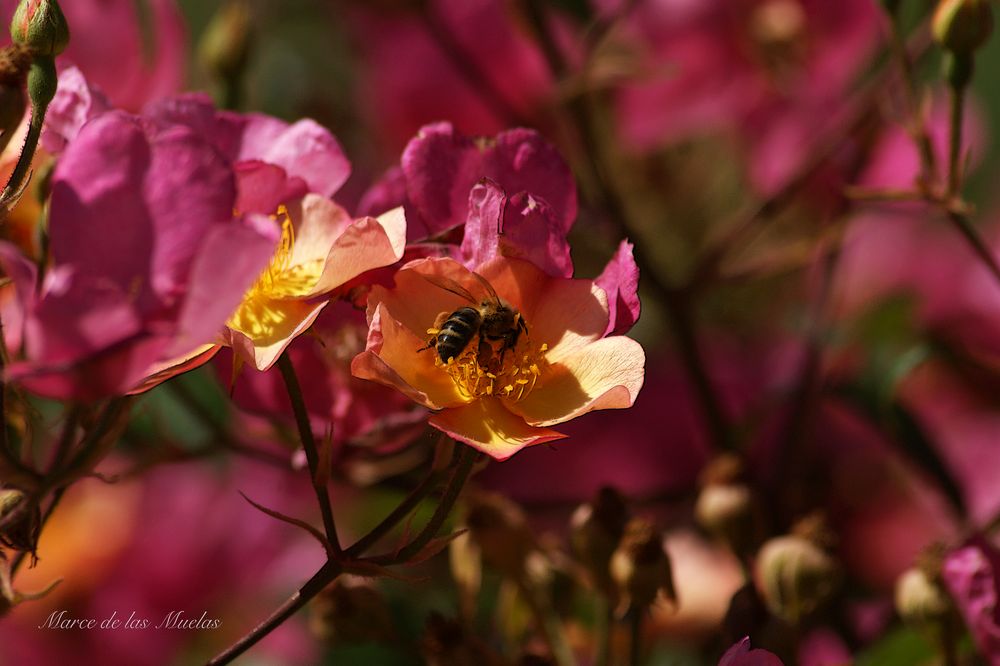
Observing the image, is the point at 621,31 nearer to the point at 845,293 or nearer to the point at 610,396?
the point at 845,293

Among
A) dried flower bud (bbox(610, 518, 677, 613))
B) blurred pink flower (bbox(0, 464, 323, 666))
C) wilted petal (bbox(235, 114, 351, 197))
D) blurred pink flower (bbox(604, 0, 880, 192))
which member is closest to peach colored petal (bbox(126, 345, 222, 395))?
wilted petal (bbox(235, 114, 351, 197))

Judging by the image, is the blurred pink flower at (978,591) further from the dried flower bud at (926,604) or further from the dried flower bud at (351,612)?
the dried flower bud at (351,612)

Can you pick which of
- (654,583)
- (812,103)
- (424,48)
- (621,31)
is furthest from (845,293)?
(654,583)

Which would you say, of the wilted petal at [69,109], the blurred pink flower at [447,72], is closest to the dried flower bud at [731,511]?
the wilted petal at [69,109]

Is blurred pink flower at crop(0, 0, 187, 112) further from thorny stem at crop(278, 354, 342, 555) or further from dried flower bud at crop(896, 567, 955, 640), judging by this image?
dried flower bud at crop(896, 567, 955, 640)

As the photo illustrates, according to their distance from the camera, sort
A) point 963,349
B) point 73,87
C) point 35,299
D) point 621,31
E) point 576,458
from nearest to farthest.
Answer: point 35,299 → point 73,87 → point 963,349 → point 576,458 → point 621,31

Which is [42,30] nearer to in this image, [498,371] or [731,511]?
[498,371]
